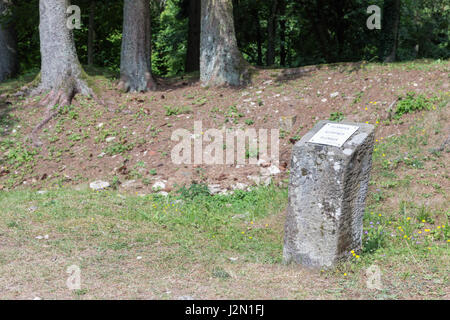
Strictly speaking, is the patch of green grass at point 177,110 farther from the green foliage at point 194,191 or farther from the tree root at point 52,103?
the green foliage at point 194,191

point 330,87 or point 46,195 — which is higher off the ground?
point 330,87

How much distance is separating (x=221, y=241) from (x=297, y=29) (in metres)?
13.0

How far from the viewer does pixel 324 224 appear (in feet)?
15.9


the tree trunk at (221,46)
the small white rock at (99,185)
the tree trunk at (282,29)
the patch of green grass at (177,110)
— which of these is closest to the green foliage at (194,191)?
the small white rock at (99,185)

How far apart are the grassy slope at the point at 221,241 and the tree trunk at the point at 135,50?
439cm

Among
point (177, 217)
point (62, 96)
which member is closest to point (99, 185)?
point (177, 217)

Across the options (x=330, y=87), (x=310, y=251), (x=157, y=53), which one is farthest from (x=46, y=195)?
(x=157, y=53)

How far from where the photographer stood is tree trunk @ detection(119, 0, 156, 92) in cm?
1170

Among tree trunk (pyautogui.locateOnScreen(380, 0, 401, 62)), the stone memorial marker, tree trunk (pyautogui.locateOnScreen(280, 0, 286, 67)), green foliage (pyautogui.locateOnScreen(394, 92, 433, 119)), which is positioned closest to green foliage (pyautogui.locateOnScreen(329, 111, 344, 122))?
green foliage (pyautogui.locateOnScreen(394, 92, 433, 119))

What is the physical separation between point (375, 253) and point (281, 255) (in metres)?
1.05

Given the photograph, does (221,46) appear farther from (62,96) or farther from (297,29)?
(297,29)

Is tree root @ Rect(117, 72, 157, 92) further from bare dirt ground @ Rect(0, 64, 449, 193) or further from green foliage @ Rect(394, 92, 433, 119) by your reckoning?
green foliage @ Rect(394, 92, 433, 119)

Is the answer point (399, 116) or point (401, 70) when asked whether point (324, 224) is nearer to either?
point (399, 116)

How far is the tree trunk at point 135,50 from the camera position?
1170 cm
